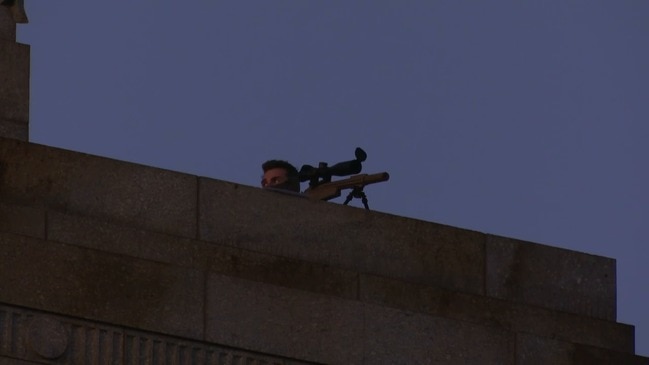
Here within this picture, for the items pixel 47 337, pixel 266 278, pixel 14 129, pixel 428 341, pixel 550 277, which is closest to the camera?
pixel 47 337

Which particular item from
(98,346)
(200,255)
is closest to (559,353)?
(200,255)

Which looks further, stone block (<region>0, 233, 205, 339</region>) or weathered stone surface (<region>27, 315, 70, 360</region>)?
stone block (<region>0, 233, 205, 339</region>)

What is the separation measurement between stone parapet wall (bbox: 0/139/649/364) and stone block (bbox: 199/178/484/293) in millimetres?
13

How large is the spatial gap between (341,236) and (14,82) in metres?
3.26

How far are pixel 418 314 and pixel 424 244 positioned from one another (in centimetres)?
92

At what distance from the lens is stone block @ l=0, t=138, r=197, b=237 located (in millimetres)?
24641

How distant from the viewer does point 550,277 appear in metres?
27.2

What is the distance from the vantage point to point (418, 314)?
2589cm

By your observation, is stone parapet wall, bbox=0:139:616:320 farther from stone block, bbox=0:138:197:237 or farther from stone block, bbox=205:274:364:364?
stone block, bbox=205:274:364:364

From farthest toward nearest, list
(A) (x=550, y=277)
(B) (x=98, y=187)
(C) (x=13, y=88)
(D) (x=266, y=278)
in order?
(A) (x=550, y=277)
(C) (x=13, y=88)
(D) (x=266, y=278)
(B) (x=98, y=187)

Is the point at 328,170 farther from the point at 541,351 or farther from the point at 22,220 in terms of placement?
the point at 22,220

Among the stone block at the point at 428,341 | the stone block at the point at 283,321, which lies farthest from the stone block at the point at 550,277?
the stone block at the point at 283,321

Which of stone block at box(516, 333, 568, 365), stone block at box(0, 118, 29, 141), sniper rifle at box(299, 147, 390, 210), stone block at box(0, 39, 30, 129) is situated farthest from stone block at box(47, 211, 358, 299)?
sniper rifle at box(299, 147, 390, 210)

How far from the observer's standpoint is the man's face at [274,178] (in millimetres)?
28355
